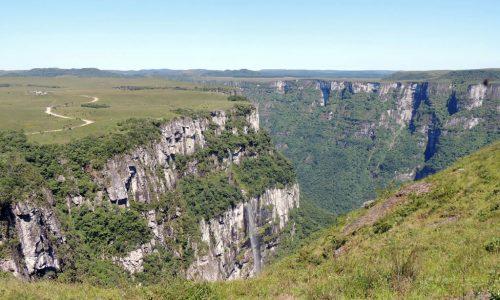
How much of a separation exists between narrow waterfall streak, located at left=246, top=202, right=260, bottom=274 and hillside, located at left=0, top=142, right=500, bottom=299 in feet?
334

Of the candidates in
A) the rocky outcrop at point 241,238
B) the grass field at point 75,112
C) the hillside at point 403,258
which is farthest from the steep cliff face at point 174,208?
the hillside at point 403,258

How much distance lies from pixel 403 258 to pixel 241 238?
396ft

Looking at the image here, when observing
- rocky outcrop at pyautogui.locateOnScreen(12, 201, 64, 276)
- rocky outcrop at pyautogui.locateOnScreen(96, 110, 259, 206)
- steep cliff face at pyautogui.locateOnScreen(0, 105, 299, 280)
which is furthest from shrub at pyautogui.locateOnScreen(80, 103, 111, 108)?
rocky outcrop at pyautogui.locateOnScreen(12, 201, 64, 276)

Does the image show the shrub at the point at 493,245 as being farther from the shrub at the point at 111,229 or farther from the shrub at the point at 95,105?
the shrub at the point at 95,105

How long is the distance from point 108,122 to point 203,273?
50461 mm

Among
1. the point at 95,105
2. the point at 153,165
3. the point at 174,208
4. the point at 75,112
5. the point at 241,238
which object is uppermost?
the point at 95,105

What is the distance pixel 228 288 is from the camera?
23125 mm

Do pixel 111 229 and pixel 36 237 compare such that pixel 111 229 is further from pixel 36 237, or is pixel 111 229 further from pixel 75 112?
pixel 75 112

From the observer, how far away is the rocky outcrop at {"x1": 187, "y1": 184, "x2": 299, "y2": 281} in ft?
405

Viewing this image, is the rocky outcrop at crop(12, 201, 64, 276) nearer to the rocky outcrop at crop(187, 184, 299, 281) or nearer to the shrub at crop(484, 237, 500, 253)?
the rocky outcrop at crop(187, 184, 299, 281)

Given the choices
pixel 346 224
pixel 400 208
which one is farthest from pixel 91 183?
pixel 400 208

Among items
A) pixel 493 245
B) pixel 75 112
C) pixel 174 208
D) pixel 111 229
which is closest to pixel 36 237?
pixel 111 229

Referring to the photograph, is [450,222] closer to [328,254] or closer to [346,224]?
[328,254]

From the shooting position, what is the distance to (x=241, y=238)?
14100cm
